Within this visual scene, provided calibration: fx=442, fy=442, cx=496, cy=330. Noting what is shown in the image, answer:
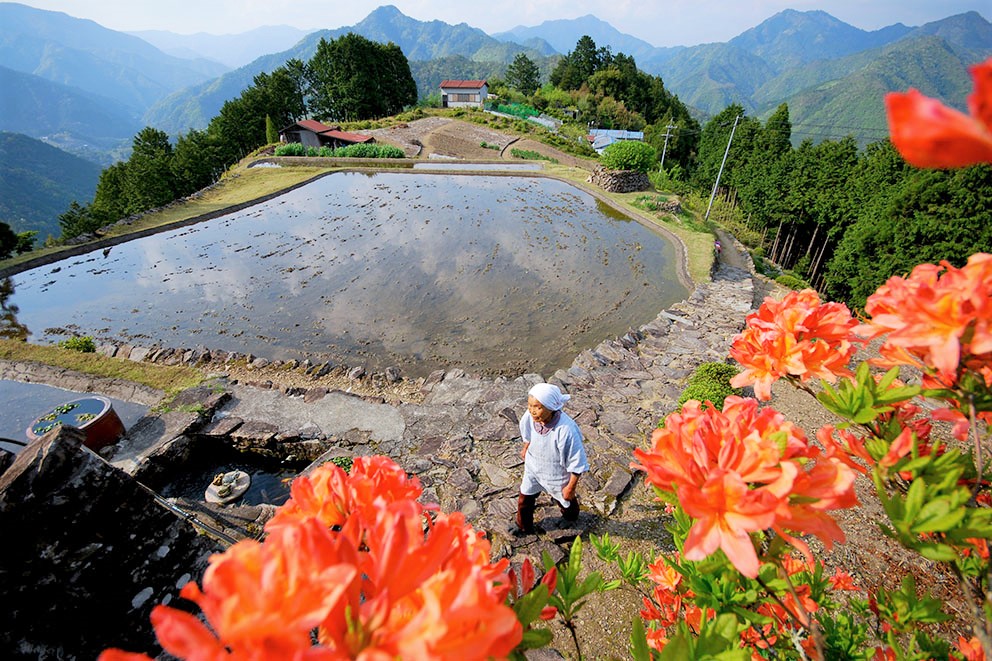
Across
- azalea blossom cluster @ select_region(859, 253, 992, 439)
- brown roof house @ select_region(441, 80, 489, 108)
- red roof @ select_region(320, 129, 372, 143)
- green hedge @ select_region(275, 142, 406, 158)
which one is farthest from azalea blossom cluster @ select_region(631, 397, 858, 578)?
brown roof house @ select_region(441, 80, 489, 108)

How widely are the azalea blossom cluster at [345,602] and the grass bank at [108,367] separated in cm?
750

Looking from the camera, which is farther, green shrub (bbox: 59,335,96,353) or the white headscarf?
green shrub (bbox: 59,335,96,353)

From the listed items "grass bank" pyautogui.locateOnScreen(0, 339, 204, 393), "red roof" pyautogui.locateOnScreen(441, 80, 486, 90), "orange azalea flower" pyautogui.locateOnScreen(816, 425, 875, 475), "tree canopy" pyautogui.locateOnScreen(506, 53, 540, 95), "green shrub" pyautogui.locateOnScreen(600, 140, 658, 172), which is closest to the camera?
"orange azalea flower" pyautogui.locateOnScreen(816, 425, 875, 475)

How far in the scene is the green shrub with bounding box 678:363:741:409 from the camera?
17.9 ft

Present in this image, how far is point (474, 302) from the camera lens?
10656 millimetres

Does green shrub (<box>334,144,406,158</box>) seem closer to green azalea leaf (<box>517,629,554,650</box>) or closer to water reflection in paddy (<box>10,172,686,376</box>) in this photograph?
water reflection in paddy (<box>10,172,686,376</box>)

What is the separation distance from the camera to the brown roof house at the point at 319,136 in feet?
102

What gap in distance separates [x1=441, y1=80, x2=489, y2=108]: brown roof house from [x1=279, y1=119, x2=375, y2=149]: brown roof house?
775 inches

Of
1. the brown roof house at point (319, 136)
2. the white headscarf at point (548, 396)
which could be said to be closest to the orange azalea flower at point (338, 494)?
the white headscarf at point (548, 396)

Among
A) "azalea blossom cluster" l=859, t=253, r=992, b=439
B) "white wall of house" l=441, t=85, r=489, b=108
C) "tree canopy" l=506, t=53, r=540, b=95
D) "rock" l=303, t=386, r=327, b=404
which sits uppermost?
"tree canopy" l=506, t=53, r=540, b=95

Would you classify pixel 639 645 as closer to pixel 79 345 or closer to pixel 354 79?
pixel 79 345

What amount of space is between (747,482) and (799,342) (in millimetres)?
587

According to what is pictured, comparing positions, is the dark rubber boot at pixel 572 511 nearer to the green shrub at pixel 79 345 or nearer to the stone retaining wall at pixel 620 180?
the green shrub at pixel 79 345

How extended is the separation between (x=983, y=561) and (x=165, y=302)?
44.5ft
